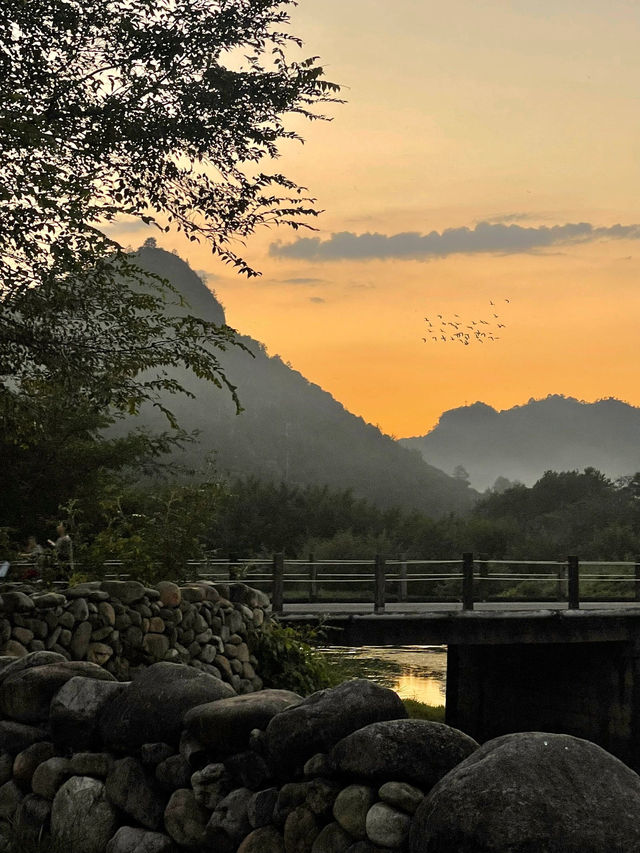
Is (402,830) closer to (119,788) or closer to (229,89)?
(119,788)

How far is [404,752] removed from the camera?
366 centimetres

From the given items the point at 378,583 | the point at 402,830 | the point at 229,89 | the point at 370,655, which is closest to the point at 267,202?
the point at 229,89

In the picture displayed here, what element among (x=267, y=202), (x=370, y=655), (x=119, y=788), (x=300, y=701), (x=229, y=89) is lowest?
(x=370, y=655)

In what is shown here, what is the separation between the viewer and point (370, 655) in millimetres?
29406

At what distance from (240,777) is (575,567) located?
16852 mm

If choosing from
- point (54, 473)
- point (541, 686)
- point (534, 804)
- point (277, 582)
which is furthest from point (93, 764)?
point (54, 473)

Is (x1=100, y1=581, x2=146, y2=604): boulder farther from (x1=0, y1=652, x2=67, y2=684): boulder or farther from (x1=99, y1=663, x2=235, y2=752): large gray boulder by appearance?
(x1=99, y1=663, x2=235, y2=752): large gray boulder

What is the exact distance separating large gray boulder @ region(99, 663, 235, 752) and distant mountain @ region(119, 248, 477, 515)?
85601 mm

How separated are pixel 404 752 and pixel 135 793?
155 cm

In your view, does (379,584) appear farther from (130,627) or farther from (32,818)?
(32,818)

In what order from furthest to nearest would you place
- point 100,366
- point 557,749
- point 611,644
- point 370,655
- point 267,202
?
point 370,655 < point 611,644 < point 267,202 < point 100,366 < point 557,749

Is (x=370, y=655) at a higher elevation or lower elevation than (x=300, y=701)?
lower

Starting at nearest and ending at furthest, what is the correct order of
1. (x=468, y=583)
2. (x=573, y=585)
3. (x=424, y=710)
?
(x=468, y=583), (x=573, y=585), (x=424, y=710)

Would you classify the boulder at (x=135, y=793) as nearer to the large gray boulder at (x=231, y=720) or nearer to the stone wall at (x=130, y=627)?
the large gray boulder at (x=231, y=720)
